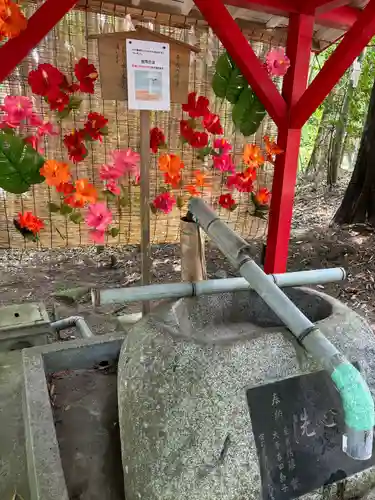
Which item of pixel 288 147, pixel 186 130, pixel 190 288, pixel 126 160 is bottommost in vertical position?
pixel 190 288

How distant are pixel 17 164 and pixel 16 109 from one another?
35 cm

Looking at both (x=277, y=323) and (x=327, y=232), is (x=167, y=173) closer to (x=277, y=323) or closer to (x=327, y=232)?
(x=277, y=323)

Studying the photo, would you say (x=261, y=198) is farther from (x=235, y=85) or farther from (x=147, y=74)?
(x=147, y=74)

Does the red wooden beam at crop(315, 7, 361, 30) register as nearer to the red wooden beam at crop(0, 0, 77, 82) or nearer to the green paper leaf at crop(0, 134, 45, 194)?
the red wooden beam at crop(0, 0, 77, 82)

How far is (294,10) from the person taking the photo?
308 centimetres

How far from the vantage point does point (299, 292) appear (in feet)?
6.53

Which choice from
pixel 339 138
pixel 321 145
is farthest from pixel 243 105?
pixel 321 145

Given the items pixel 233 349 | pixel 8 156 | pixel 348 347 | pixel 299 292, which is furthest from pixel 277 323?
pixel 8 156

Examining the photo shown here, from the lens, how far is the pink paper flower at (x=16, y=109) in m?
2.66

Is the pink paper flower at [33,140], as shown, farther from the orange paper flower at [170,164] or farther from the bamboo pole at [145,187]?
the orange paper flower at [170,164]

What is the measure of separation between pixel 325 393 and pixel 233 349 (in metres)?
0.40

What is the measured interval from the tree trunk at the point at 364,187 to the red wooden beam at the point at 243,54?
354cm

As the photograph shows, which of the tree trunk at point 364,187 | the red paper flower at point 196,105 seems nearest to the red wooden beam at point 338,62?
the red paper flower at point 196,105

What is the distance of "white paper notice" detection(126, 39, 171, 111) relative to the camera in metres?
2.53
